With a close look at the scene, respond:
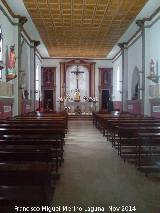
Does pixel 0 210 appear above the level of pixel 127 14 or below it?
below

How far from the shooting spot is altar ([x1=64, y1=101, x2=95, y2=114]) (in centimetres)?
2705

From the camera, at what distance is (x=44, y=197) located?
329cm

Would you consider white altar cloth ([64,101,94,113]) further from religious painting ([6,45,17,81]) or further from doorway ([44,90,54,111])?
religious painting ([6,45,17,81])

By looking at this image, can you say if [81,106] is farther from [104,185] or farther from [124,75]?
[104,185]

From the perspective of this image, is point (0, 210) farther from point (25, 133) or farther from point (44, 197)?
point (25, 133)

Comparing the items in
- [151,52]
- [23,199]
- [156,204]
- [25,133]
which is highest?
[151,52]

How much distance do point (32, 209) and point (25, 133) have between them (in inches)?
137

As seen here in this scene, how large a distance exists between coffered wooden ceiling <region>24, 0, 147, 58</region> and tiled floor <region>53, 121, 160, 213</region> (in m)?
7.18

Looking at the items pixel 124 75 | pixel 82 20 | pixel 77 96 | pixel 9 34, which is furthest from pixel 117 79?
pixel 9 34

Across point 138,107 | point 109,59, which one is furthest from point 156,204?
point 109,59

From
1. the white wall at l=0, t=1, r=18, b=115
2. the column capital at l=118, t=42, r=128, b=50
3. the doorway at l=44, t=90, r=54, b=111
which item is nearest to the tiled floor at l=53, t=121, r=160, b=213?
the white wall at l=0, t=1, r=18, b=115

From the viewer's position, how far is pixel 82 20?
50.8ft

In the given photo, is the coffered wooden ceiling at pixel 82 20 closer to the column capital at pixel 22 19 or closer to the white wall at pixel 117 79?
the column capital at pixel 22 19

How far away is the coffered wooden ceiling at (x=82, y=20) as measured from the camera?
13180 millimetres
